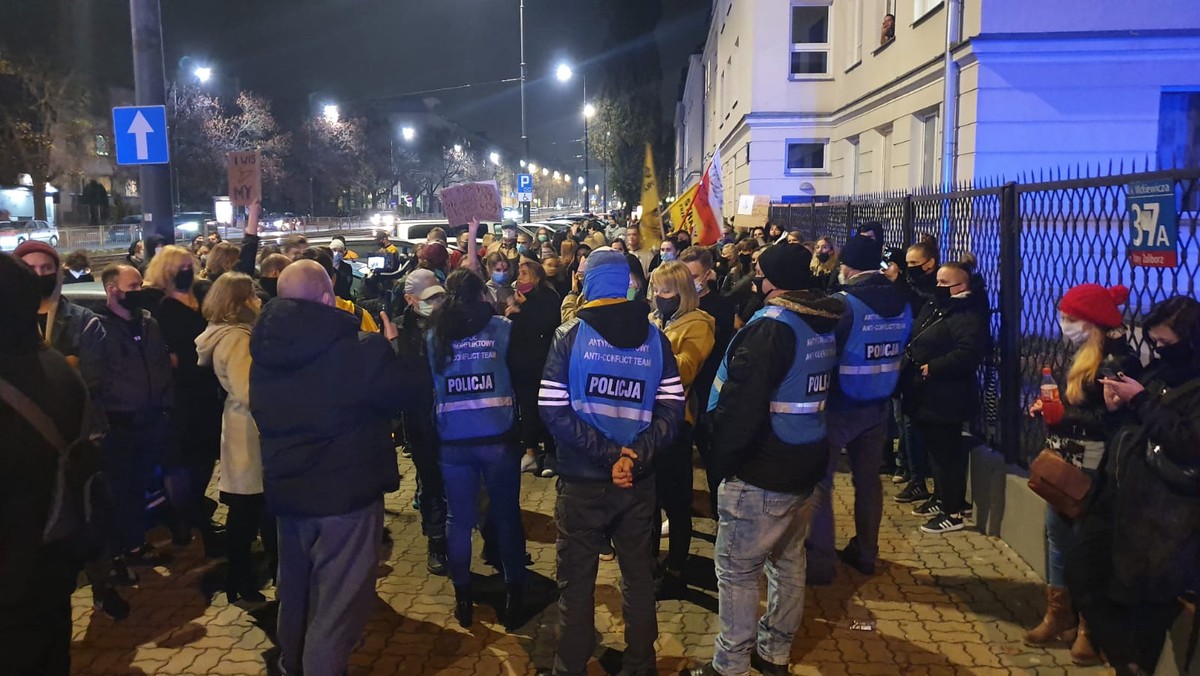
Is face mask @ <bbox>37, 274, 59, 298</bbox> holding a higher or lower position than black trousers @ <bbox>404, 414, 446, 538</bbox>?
higher

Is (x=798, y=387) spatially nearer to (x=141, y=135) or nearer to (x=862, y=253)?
(x=862, y=253)

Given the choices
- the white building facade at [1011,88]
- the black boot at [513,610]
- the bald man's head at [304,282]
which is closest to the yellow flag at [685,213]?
the white building facade at [1011,88]

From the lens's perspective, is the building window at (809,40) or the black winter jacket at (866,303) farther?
the building window at (809,40)

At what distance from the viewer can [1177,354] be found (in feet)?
11.6

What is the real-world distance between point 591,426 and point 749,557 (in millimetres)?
911

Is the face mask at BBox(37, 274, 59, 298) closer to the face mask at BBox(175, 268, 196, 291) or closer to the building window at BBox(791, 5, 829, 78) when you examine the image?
the face mask at BBox(175, 268, 196, 291)

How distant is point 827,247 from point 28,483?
714 cm

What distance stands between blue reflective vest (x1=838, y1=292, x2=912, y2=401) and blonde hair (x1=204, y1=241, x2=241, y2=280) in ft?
15.6

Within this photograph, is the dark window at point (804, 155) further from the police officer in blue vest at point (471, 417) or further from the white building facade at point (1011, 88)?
the police officer in blue vest at point (471, 417)

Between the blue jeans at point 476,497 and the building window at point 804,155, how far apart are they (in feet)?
59.1

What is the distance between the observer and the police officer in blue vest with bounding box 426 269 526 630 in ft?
14.6

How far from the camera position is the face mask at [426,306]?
479cm

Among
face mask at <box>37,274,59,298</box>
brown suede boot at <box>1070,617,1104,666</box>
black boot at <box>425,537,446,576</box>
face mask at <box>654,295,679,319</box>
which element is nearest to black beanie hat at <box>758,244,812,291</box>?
face mask at <box>654,295,679,319</box>

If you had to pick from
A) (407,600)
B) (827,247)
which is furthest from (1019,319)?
(407,600)
